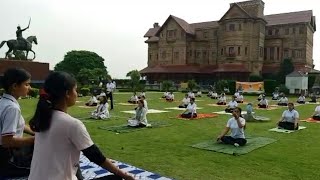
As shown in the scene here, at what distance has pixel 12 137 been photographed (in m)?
4.16

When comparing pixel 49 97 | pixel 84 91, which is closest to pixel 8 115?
pixel 49 97

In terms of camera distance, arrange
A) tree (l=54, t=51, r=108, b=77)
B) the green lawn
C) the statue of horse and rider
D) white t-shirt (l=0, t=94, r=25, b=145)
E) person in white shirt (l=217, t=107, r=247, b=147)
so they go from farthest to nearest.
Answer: tree (l=54, t=51, r=108, b=77), the statue of horse and rider, person in white shirt (l=217, t=107, r=247, b=147), the green lawn, white t-shirt (l=0, t=94, r=25, b=145)

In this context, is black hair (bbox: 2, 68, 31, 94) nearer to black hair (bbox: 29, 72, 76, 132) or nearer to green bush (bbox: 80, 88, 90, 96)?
black hair (bbox: 29, 72, 76, 132)

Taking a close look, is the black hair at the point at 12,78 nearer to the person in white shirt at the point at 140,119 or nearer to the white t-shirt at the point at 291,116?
the person in white shirt at the point at 140,119

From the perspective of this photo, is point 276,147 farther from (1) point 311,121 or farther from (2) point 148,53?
(2) point 148,53

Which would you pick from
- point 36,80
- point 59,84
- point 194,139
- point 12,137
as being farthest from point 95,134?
point 36,80

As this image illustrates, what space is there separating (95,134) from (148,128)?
2.41 meters

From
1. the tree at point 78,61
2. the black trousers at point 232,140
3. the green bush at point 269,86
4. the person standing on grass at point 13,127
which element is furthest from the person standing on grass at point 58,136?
the tree at point 78,61

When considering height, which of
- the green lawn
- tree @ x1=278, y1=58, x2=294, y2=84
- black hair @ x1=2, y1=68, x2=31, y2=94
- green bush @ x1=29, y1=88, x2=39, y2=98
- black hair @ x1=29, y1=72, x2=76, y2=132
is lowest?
the green lawn

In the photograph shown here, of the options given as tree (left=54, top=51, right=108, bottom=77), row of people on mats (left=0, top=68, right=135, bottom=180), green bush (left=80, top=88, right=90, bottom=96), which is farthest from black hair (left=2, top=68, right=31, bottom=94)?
tree (left=54, top=51, right=108, bottom=77)

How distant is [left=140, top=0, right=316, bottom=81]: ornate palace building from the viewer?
52094 millimetres

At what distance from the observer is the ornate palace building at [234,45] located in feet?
171

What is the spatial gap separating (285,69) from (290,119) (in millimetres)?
38165

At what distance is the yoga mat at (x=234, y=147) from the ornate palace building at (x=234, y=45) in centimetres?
4055
